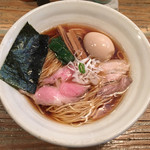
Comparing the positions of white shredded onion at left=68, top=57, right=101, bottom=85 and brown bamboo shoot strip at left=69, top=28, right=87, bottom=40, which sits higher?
brown bamboo shoot strip at left=69, top=28, right=87, bottom=40

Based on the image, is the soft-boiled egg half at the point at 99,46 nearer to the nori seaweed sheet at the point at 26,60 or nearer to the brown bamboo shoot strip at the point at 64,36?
the brown bamboo shoot strip at the point at 64,36

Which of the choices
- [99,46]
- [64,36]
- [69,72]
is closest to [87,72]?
[69,72]

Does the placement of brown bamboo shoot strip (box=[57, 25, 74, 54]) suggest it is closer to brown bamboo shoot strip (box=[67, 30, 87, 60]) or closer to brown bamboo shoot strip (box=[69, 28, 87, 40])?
brown bamboo shoot strip (box=[67, 30, 87, 60])

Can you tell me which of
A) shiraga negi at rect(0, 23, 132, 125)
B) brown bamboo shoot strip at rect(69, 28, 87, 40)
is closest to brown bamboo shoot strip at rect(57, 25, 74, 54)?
shiraga negi at rect(0, 23, 132, 125)

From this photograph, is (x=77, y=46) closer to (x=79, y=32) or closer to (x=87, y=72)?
(x=79, y=32)

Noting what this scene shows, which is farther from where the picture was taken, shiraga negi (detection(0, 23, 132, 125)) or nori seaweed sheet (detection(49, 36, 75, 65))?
nori seaweed sheet (detection(49, 36, 75, 65))

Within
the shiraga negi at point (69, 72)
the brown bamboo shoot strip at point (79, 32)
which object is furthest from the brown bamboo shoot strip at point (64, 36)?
the brown bamboo shoot strip at point (79, 32)

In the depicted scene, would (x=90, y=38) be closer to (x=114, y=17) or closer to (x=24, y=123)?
(x=114, y=17)

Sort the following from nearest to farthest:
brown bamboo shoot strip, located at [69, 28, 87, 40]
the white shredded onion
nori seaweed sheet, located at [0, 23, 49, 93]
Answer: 1. nori seaweed sheet, located at [0, 23, 49, 93]
2. the white shredded onion
3. brown bamboo shoot strip, located at [69, 28, 87, 40]
